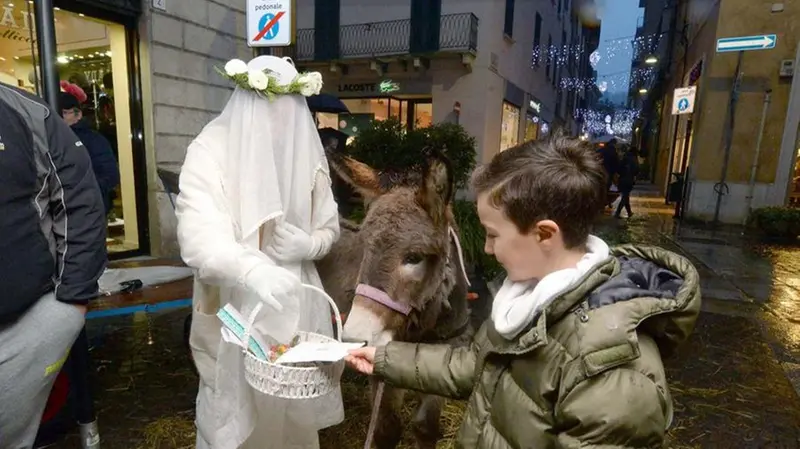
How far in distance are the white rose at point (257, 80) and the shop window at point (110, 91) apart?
5576mm

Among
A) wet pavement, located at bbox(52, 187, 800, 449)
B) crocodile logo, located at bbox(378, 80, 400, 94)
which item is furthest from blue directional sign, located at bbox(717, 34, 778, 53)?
crocodile logo, located at bbox(378, 80, 400, 94)

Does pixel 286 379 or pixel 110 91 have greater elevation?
pixel 110 91

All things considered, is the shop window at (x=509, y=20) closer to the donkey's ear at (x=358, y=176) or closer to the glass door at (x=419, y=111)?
the glass door at (x=419, y=111)

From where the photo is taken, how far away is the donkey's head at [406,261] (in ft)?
6.23

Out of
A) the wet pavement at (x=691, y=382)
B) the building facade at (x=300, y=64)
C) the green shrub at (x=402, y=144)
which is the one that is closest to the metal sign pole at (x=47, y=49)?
the building facade at (x=300, y=64)

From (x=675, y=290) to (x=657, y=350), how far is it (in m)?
0.17

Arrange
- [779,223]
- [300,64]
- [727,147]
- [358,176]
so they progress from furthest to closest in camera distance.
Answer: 1. [300,64]
2. [727,147]
3. [779,223]
4. [358,176]

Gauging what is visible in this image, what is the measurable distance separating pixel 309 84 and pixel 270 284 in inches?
35.3

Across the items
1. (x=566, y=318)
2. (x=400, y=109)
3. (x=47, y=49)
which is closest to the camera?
(x=566, y=318)

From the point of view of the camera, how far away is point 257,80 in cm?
180

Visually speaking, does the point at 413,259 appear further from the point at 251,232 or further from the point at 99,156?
the point at 99,156

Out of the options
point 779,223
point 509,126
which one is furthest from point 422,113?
point 779,223

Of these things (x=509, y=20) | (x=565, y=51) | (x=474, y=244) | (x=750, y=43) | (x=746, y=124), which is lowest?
(x=474, y=244)

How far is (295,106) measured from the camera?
75.9 inches
